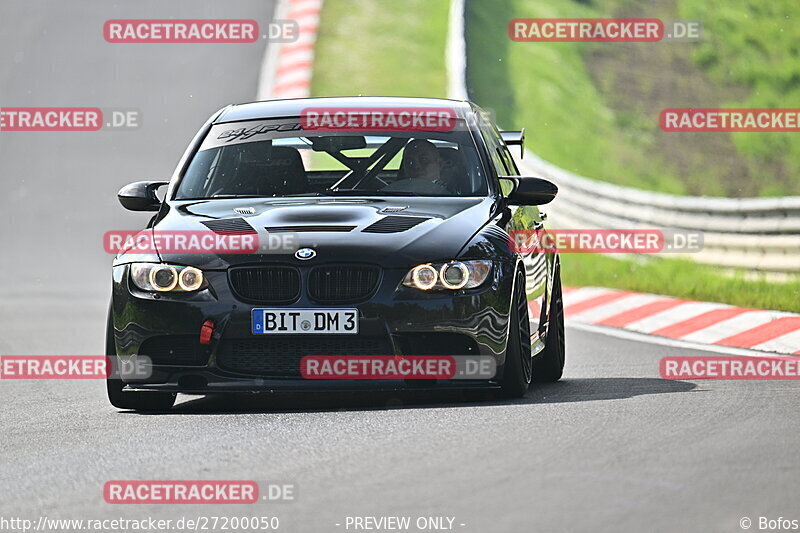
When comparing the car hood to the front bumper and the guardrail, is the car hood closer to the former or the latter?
the front bumper

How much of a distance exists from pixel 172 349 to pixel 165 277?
36 centimetres

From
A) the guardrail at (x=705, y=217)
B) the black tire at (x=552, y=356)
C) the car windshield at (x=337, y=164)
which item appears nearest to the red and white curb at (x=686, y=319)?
the guardrail at (x=705, y=217)

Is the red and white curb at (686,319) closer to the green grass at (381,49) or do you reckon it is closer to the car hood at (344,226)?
the car hood at (344,226)

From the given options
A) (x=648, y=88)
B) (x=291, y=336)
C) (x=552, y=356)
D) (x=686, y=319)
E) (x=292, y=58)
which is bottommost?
(x=686, y=319)

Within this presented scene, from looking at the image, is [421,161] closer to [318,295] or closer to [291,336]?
[318,295]

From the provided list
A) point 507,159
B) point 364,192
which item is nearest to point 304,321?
point 364,192

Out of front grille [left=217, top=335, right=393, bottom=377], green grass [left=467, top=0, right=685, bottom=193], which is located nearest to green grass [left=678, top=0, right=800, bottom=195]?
green grass [left=467, top=0, right=685, bottom=193]

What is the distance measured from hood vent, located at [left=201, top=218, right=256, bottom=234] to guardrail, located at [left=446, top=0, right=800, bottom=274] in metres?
7.19

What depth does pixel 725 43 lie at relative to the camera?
3294 centimetres

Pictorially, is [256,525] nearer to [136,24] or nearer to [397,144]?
[397,144]

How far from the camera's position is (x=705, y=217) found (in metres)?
16.4

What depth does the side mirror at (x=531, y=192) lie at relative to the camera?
30.6ft

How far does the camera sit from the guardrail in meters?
15.0

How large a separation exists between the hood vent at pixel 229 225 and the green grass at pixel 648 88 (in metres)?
16.7
